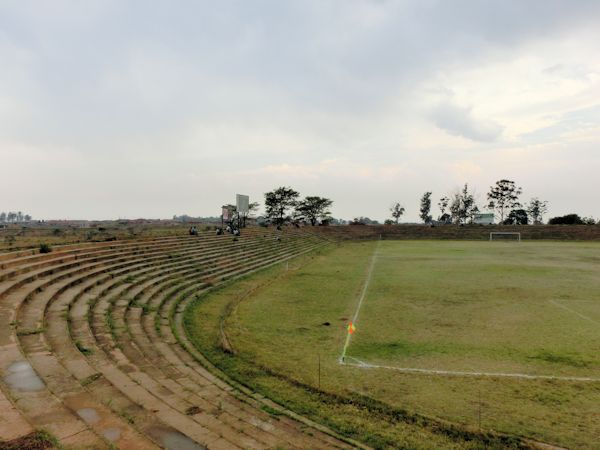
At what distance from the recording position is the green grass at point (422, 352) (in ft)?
18.7

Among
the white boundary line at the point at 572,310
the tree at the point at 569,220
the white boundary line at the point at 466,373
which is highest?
the tree at the point at 569,220

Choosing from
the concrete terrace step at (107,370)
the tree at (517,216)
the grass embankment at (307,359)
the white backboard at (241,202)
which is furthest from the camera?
the tree at (517,216)

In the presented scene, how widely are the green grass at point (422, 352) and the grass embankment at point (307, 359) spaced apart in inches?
1.1

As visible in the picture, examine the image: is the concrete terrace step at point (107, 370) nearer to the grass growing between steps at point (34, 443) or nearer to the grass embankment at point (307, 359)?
the grass growing between steps at point (34, 443)

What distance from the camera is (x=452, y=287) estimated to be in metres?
17.3

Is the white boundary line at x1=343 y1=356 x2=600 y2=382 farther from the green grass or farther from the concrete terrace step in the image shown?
the concrete terrace step

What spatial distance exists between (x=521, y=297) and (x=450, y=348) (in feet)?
26.4

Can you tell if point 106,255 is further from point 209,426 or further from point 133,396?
point 209,426

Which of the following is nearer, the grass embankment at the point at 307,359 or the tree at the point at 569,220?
the grass embankment at the point at 307,359

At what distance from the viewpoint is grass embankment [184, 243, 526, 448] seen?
5.34 meters

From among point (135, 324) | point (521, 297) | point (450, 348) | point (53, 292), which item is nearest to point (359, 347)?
point (450, 348)

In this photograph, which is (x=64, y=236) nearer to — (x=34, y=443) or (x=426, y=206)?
(x=34, y=443)

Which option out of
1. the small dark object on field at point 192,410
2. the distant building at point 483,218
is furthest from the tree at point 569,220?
the small dark object on field at point 192,410

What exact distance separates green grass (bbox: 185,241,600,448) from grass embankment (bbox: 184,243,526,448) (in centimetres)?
3
